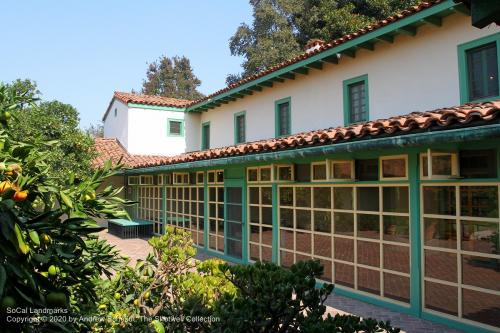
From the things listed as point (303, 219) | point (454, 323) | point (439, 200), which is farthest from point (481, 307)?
point (303, 219)

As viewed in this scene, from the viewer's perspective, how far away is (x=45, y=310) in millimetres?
2154

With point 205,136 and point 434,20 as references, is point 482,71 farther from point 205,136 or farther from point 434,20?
point 205,136

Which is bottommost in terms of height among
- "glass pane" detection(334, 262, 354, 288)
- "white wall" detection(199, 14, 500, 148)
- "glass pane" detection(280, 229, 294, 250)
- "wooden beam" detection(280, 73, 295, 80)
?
"glass pane" detection(334, 262, 354, 288)

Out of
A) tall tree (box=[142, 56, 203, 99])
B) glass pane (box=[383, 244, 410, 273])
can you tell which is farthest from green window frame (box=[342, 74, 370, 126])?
tall tree (box=[142, 56, 203, 99])

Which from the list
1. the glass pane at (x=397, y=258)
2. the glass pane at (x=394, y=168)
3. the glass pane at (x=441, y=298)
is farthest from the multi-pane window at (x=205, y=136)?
the glass pane at (x=441, y=298)

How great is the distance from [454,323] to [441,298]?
37cm

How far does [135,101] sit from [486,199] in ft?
55.4

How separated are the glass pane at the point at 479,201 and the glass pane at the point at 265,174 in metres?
4.60

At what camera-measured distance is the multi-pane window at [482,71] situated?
287 inches

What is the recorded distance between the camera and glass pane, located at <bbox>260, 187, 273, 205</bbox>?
31.3ft

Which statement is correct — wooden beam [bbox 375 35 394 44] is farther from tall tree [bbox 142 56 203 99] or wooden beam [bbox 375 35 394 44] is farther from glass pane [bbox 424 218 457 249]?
tall tree [bbox 142 56 203 99]

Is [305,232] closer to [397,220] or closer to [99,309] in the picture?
[397,220]

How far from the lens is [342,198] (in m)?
7.68

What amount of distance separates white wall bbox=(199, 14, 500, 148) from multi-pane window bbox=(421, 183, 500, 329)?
8.96ft
